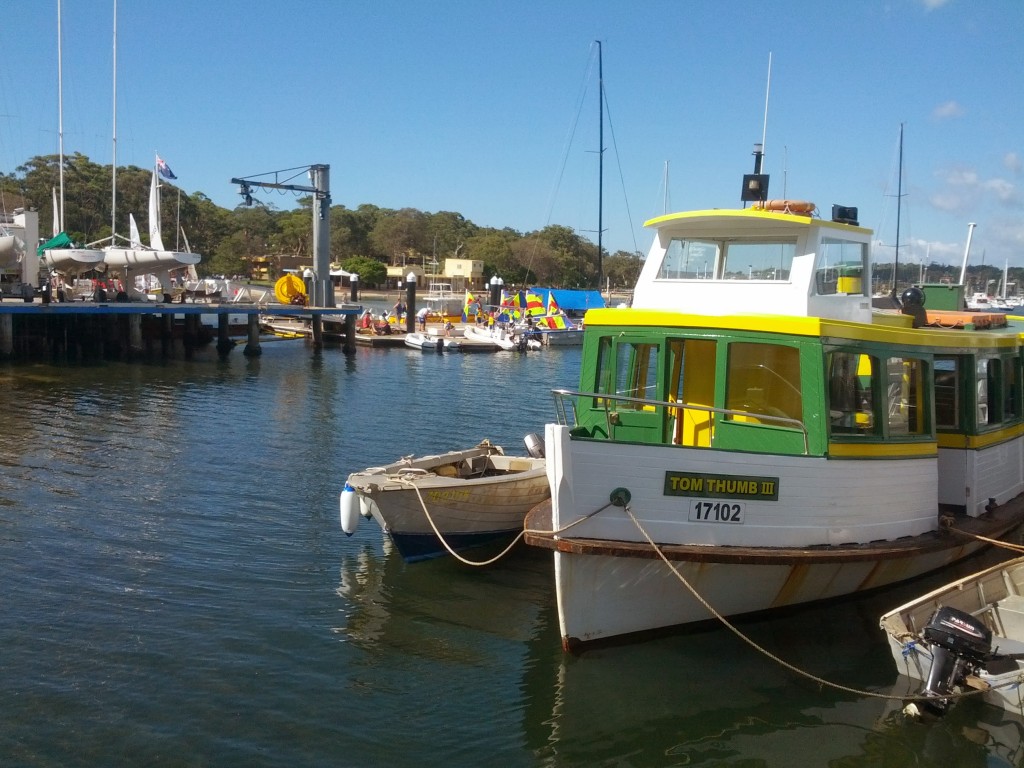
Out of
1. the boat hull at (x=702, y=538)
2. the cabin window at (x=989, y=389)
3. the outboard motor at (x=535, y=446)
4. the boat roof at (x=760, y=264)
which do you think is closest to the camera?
the boat hull at (x=702, y=538)

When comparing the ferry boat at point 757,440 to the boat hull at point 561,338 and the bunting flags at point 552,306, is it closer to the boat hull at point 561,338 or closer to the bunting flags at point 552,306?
the boat hull at point 561,338

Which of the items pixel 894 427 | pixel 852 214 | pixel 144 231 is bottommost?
pixel 894 427

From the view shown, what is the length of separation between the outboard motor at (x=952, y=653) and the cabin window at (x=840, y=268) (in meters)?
3.37

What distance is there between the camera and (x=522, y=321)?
48.4 m

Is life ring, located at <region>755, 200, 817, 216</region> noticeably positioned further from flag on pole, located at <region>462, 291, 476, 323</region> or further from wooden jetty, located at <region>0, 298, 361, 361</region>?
flag on pole, located at <region>462, 291, 476, 323</region>

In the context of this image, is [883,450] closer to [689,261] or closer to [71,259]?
[689,261]

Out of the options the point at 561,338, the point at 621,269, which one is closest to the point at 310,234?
the point at 621,269

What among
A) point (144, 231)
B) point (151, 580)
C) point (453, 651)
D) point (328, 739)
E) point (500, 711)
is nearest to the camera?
point (328, 739)

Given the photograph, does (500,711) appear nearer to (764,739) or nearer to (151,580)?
(764,739)

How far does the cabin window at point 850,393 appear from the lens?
809cm

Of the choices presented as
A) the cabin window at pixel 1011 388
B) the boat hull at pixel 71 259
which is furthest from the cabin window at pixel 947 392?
the boat hull at pixel 71 259

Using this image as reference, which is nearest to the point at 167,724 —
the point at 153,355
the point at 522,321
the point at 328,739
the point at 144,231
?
the point at 328,739

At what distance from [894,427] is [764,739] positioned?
3328 millimetres

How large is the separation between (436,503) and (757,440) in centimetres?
391
